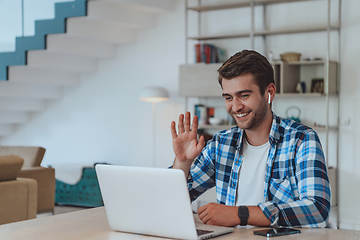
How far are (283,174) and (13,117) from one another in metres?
6.30

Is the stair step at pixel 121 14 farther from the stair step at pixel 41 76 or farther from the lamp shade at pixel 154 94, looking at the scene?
the stair step at pixel 41 76

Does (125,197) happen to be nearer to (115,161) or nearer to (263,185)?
(263,185)

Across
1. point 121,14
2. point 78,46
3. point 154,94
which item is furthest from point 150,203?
point 78,46

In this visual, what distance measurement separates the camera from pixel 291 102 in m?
6.17

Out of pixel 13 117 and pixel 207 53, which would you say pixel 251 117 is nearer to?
pixel 207 53

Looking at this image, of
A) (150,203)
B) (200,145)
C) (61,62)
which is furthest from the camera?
(61,62)

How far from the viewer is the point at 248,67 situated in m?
2.19

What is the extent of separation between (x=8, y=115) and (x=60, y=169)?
54.5 inches

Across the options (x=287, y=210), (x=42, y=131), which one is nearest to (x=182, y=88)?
(x=42, y=131)

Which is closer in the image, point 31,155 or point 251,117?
point 251,117

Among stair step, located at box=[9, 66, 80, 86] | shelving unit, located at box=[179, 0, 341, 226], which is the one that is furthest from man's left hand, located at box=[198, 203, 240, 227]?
stair step, located at box=[9, 66, 80, 86]

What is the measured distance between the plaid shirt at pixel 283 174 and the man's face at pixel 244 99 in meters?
0.09

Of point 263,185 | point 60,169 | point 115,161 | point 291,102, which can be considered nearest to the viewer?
point 263,185

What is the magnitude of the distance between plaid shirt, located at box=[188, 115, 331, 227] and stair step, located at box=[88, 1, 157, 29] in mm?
4245
